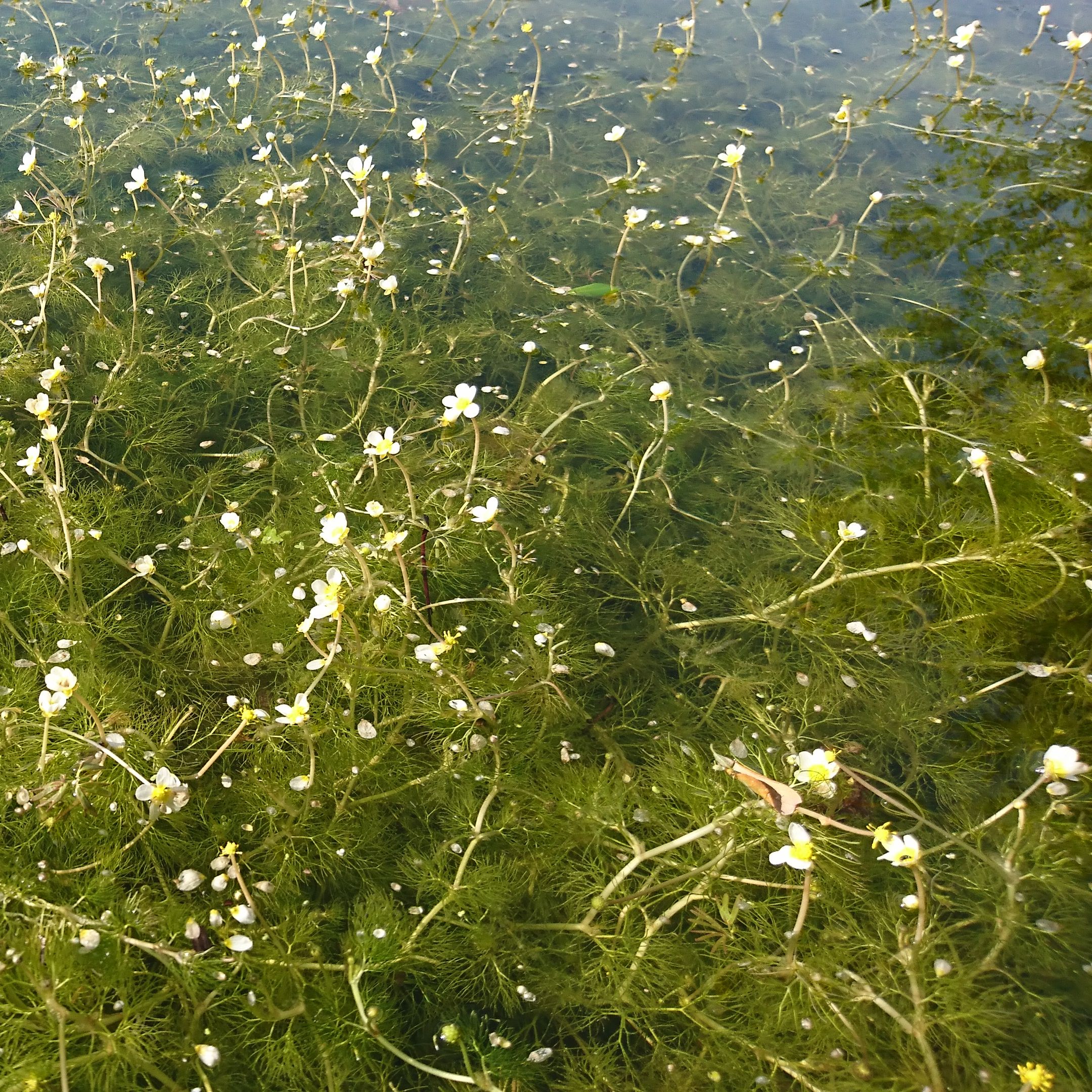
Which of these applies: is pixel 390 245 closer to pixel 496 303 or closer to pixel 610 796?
pixel 496 303

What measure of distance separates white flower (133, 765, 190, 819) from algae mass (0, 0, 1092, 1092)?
24 millimetres

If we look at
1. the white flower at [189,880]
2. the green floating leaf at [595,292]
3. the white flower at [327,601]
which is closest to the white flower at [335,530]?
the white flower at [327,601]

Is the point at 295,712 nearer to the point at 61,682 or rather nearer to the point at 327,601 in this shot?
the point at 327,601

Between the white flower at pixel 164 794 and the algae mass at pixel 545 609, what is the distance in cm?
2

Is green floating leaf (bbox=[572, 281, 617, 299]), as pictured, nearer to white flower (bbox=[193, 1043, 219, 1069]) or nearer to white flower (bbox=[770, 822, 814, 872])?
white flower (bbox=[770, 822, 814, 872])

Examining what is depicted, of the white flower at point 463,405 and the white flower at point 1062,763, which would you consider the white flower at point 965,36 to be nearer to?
the white flower at point 463,405

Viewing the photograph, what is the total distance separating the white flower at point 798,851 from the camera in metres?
1.54

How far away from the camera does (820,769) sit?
65.0 inches

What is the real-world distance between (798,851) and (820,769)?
205 millimetres

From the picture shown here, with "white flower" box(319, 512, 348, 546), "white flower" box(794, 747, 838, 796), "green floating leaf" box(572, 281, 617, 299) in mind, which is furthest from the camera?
"green floating leaf" box(572, 281, 617, 299)

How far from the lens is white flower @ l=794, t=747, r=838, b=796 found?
1648 millimetres

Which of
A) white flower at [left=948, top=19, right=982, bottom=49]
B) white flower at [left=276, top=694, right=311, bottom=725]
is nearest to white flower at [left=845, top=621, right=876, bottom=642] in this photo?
white flower at [left=276, top=694, right=311, bottom=725]

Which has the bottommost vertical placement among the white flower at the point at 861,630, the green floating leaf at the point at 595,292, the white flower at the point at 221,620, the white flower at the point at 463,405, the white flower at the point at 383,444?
the white flower at the point at 861,630

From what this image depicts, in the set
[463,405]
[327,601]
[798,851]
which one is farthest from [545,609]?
[798,851]
